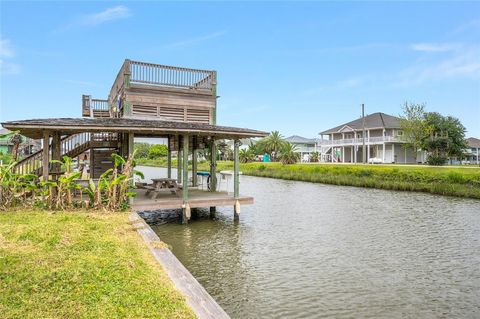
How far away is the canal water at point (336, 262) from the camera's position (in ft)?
22.1

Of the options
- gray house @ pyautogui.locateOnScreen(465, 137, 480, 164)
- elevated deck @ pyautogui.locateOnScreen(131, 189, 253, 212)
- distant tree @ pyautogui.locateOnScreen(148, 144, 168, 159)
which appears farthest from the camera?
distant tree @ pyautogui.locateOnScreen(148, 144, 168, 159)

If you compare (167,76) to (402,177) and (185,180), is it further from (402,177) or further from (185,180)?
(402,177)

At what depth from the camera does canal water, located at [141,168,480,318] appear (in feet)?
22.1

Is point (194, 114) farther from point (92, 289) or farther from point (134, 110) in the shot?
point (92, 289)

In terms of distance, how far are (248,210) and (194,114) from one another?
220 inches

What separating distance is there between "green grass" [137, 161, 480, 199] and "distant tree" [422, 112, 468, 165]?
1259 centimetres

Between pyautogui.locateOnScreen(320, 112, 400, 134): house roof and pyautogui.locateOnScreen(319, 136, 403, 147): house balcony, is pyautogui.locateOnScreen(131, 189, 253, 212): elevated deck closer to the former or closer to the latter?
pyautogui.locateOnScreen(319, 136, 403, 147): house balcony

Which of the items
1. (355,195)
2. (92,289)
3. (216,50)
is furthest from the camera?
(216,50)

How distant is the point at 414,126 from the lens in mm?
47562

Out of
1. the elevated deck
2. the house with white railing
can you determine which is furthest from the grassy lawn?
the house with white railing

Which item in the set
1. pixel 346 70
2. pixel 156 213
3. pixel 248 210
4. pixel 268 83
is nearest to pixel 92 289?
pixel 156 213

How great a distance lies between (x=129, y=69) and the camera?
1595cm

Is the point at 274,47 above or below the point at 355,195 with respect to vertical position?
above

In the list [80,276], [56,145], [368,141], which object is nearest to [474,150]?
[368,141]
